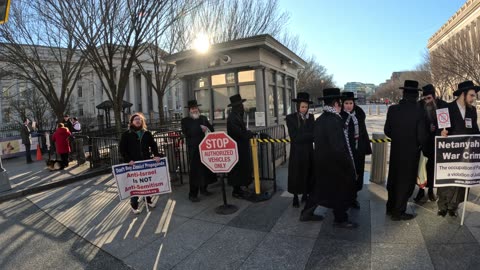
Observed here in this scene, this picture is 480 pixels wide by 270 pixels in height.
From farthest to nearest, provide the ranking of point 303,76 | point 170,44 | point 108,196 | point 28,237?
point 303,76, point 170,44, point 108,196, point 28,237

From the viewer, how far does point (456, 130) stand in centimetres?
460

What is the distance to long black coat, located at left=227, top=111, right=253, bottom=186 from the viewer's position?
6.00m

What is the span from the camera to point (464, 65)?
25.7m

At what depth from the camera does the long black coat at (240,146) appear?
600 centimetres

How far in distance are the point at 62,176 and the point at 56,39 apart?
9.89 meters

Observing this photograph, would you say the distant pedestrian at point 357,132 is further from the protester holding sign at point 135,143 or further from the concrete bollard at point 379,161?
the protester holding sign at point 135,143

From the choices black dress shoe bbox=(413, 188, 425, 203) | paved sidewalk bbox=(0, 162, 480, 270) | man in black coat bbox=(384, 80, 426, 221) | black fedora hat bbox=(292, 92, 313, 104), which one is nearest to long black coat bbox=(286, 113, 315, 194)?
black fedora hat bbox=(292, 92, 313, 104)

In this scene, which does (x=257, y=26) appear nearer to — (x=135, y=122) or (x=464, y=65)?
(x=135, y=122)

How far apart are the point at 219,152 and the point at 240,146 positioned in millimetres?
671

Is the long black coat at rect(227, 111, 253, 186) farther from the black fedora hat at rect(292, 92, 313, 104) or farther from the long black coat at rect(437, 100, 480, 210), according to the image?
the long black coat at rect(437, 100, 480, 210)

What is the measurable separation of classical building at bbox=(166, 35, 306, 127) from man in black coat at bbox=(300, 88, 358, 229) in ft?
15.0

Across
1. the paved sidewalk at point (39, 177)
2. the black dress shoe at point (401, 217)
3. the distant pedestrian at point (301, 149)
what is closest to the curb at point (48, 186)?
the paved sidewalk at point (39, 177)

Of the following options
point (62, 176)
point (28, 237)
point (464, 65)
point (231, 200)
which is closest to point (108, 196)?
point (28, 237)

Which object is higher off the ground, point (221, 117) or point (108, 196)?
point (221, 117)
